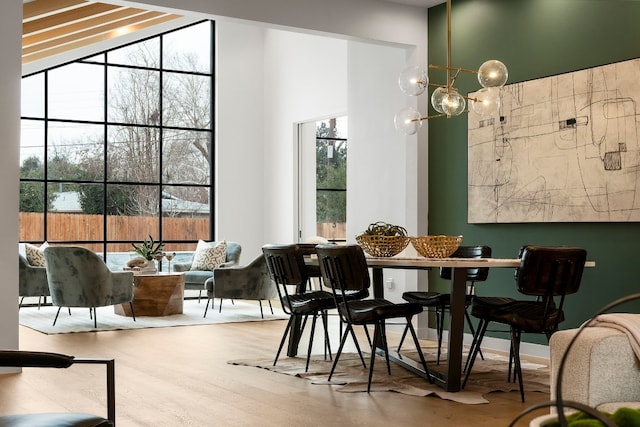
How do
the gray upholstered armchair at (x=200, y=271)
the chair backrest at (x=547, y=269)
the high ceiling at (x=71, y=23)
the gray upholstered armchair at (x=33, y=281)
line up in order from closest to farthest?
the chair backrest at (x=547, y=269) → the high ceiling at (x=71, y=23) → the gray upholstered armchair at (x=33, y=281) → the gray upholstered armchair at (x=200, y=271)

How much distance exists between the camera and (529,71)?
6336 millimetres

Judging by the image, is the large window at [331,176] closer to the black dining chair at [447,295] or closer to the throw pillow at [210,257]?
the throw pillow at [210,257]

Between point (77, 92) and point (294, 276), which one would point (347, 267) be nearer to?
point (294, 276)

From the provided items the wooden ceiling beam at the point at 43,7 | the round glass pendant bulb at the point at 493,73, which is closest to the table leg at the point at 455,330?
the round glass pendant bulb at the point at 493,73

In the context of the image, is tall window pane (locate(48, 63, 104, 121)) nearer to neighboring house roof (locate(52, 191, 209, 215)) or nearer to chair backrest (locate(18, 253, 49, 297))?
neighboring house roof (locate(52, 191, 209, 215))

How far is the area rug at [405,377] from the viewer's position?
474 centimetres

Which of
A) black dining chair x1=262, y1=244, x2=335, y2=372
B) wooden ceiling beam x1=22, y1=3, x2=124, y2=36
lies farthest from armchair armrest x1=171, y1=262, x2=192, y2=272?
black dining chair x1=262, y1=244, x2=335, y2=372

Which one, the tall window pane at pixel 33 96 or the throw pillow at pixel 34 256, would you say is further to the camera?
the tall window pane at pixel 33 96

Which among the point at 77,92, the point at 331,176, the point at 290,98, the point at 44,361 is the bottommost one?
the point at 44,361

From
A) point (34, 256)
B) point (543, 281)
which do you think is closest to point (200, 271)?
point (34, 256)

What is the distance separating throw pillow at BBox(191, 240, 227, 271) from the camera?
11.0 metres

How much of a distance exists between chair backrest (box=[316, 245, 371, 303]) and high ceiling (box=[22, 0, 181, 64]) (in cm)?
495

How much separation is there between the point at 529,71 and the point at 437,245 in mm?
1943

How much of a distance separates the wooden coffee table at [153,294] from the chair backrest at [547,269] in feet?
17.7
